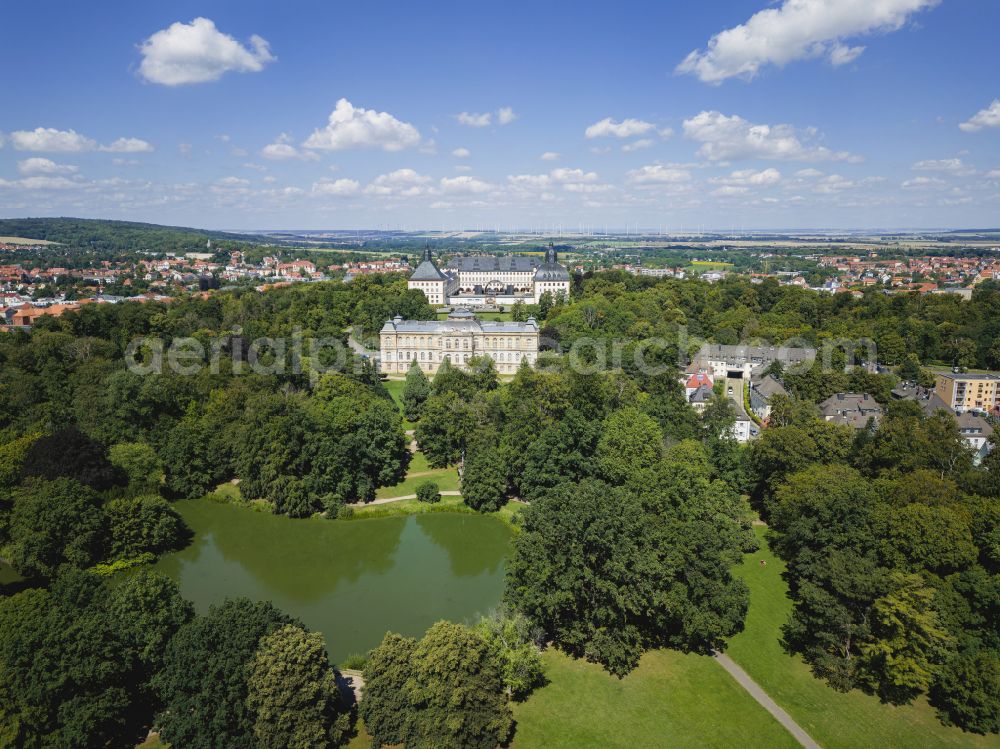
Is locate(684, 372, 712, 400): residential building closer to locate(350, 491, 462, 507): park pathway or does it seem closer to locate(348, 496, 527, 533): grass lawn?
locate(348, 496, 527, 533): grass lawn

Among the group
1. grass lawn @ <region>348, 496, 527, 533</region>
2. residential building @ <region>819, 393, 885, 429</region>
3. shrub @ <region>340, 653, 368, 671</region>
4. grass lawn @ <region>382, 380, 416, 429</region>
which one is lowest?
grass lawn @ <region>348, 496, 527, 533</region>

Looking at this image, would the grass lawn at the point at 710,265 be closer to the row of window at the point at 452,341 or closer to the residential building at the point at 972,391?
the residential building at the point at 972,391

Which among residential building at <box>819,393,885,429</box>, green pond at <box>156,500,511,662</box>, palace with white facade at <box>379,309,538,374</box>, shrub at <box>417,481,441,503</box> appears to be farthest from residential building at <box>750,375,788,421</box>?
shrub at <box>417,481,441,503</box>

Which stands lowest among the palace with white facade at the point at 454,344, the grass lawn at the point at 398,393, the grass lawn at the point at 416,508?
the grass lawn at the point at 416,508

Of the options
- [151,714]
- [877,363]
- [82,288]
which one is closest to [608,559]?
[151,714]

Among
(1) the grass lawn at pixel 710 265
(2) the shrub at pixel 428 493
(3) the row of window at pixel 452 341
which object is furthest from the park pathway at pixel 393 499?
(1) the grass lawn at pixel 710 265

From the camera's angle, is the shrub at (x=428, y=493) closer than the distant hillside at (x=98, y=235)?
Yes

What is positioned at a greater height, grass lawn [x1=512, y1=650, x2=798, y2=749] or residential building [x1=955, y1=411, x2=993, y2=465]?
residential building [x1=955, y1=411, x2=993, y2=465]
